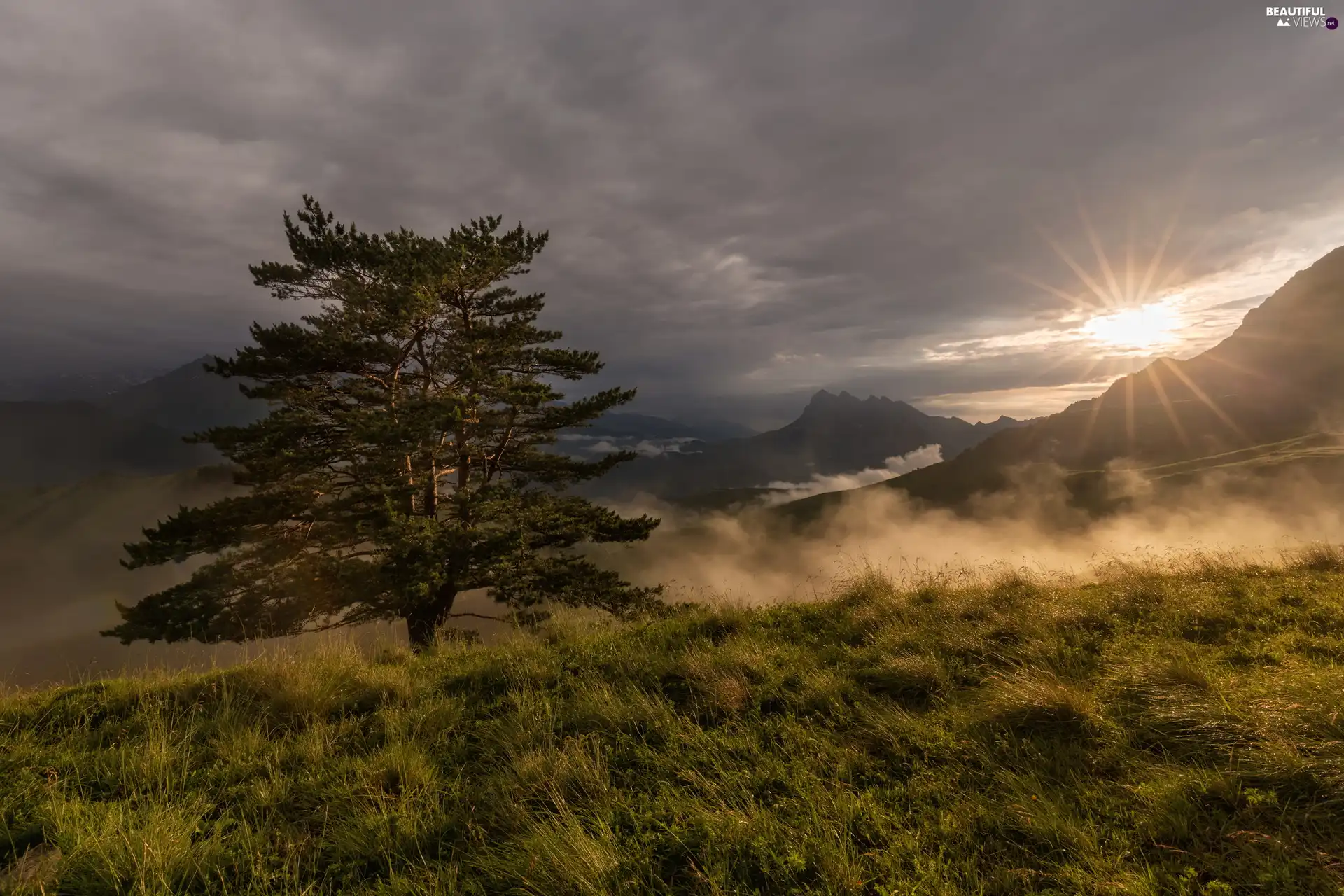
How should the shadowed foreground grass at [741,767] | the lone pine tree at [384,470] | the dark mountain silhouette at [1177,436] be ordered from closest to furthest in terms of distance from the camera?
the shadowed foreground grass at [741,767]
the lone pine tree at [384,470]
the dark mountain silhouette at [1177,436]

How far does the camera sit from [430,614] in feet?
57.0

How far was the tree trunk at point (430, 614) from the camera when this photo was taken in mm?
16656

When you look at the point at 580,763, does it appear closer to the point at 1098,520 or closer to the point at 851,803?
the point at 851,803

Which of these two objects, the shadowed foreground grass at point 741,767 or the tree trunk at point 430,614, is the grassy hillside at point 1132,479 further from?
the tree trunk at point 430,614

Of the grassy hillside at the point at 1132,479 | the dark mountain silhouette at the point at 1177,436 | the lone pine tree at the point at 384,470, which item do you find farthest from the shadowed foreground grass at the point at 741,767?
the dark mountain silhouette at the point at 1177,436

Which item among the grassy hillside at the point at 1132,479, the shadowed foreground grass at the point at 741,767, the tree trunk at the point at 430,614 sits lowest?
the grassy hillside at the point at 1132,479

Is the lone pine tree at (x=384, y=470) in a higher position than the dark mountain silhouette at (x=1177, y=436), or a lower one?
higher

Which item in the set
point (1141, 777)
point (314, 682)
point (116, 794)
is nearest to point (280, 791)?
point (116, 794)

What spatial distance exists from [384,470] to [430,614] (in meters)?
5.18

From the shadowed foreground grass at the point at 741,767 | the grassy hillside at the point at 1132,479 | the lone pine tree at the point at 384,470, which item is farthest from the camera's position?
the grassy hillside at the point at 1132,479

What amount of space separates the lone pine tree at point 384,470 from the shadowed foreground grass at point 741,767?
884 centimetres

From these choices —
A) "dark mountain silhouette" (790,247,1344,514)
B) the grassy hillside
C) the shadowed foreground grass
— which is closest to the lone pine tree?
the shadowed foreground grass

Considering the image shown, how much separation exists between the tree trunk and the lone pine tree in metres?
0.07

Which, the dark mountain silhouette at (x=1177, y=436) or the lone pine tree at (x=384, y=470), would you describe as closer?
the lone pine tree at (x=384, y=470)
